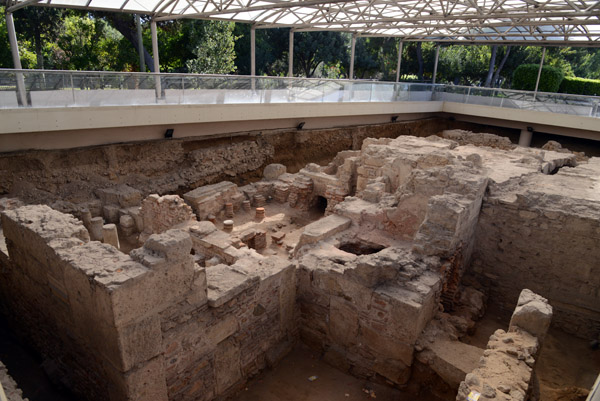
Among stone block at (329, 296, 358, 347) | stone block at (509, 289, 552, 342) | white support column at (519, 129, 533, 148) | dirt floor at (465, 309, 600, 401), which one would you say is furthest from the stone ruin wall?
white support column at (519, 129, 533, 148)

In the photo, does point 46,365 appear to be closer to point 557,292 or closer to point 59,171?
point 59,171

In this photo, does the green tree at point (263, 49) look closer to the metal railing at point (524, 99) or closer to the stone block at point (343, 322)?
the metal railing at point (524, 99)

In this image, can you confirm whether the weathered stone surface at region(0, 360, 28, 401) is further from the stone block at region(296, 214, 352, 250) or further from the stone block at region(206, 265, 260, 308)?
the stone block at region(296, 214, 352, 250)

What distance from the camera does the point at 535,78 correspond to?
2156cm

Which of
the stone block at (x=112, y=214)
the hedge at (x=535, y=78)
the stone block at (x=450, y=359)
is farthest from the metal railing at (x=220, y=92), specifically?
the stone block at (x=450, y=359)

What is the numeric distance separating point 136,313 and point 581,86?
25.7 meters

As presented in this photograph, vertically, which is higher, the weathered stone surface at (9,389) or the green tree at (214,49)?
the green tree at (214,49)

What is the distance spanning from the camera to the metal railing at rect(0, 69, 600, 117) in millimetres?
9016

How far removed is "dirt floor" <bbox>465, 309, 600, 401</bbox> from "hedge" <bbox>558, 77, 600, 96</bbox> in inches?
801

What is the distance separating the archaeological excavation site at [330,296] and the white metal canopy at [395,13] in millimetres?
5472

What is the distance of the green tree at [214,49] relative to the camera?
55.0 ft

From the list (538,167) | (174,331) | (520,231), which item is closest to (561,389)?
(520,231)

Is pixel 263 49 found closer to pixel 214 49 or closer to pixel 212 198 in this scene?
pixel 214 49

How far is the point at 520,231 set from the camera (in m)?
7.03
